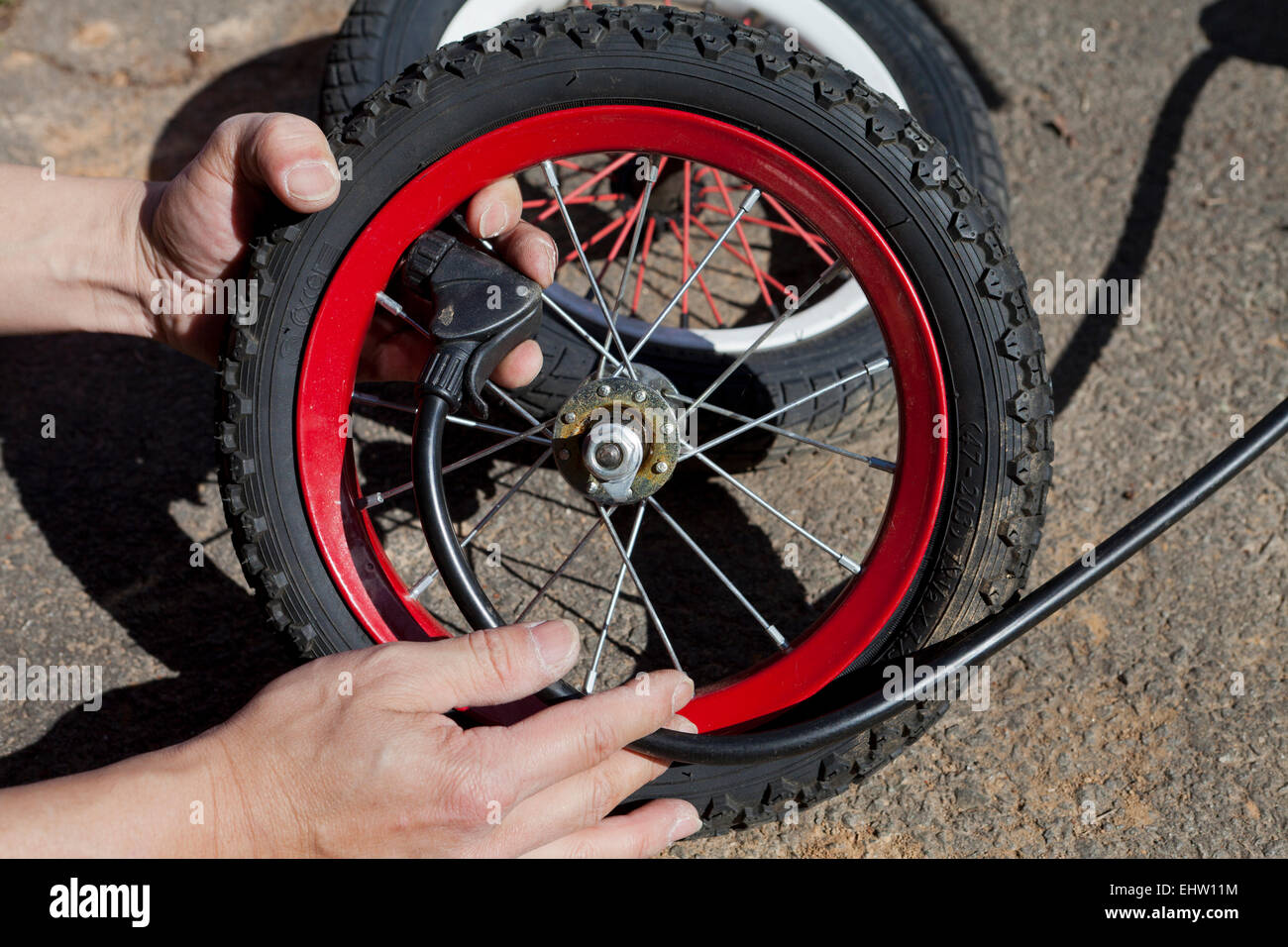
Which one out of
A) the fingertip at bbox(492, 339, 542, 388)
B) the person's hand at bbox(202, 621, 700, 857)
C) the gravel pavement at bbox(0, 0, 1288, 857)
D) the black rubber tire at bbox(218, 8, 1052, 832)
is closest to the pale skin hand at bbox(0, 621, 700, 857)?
the person's hand at bbox(202, 621, 700, 857)

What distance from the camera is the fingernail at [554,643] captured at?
988mm

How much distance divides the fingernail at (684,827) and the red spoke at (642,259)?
907mm

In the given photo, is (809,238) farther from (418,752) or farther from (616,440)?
(418,752)

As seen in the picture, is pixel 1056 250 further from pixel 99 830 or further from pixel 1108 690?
pixel 99 830

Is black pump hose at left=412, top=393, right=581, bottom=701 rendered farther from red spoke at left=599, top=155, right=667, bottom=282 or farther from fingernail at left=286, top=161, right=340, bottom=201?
red spoke at left=599, top=155, right=667, bottom=282

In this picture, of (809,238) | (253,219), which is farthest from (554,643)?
(809,238)

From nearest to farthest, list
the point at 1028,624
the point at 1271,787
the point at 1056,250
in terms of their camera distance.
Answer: the point at 1028,624 → the point at 1271,787 → the point at 1056,250

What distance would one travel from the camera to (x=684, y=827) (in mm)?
1130

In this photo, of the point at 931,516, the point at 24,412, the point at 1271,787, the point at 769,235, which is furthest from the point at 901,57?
the point at 24,412

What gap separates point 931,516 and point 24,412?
1.41 m

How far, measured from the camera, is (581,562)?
1503 millimetres

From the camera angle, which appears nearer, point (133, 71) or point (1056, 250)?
point (1056, 250)

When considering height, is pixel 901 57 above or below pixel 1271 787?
above

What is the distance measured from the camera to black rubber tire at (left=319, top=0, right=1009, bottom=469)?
150cm
